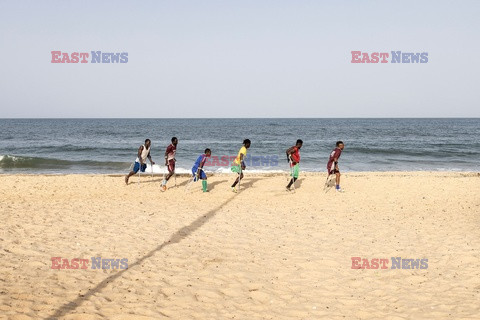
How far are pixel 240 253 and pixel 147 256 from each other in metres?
1.79

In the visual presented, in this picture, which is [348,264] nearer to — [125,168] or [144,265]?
[144,265]

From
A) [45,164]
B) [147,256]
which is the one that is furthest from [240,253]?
[45,164]

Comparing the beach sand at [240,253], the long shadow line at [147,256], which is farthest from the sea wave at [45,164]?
the long shadow line at [147,256]

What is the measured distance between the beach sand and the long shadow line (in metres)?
0.03

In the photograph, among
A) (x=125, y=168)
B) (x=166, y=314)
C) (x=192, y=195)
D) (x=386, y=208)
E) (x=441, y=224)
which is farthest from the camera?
(x=125, y=168)

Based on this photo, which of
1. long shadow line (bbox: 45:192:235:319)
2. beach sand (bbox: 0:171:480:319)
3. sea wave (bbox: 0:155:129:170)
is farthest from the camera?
sea wave (bbox: 0:155:129:170)

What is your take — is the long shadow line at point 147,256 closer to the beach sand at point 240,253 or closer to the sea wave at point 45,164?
Answer: the beach sand at point 240,253

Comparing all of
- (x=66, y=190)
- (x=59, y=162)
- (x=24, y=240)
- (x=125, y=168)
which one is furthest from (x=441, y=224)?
(x=59, y=162)

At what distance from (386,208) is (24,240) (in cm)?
968

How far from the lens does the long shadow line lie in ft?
16.9

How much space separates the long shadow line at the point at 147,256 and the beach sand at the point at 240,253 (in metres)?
0.03

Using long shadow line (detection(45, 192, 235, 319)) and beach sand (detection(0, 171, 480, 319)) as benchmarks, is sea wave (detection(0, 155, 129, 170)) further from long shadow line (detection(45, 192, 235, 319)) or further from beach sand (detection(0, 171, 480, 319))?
long shadow line (detection(45, 192, 235, 319))

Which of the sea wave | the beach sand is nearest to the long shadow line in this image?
the beach sand

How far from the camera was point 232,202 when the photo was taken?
13.0 m
